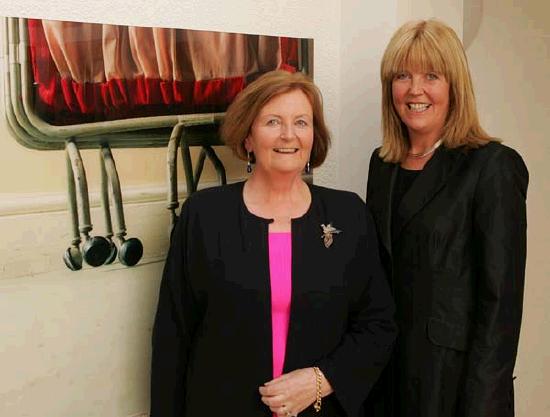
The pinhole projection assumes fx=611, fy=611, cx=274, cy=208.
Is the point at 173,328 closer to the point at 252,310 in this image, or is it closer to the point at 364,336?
the point at 252,310

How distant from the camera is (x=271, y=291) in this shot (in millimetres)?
1394

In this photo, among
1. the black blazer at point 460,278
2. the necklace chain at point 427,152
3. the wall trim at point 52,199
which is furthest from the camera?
the necklace chain at point 427,152

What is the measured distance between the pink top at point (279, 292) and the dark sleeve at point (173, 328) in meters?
0.21

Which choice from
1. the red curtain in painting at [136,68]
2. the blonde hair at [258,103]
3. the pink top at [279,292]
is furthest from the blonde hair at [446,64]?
the pink top at [279,292]

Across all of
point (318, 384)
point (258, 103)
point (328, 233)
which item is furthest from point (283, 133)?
point (318, 384)

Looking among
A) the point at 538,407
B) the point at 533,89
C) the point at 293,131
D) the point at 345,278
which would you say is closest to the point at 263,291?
the point at 345,278

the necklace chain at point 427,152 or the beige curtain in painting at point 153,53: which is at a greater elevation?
the beige curtain in painting at point 153,53

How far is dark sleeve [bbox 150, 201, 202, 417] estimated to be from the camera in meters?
1.45

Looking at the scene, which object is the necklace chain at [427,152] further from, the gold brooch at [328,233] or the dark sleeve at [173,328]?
the dark sleeve at [173,328]

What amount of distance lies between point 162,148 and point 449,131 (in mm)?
722

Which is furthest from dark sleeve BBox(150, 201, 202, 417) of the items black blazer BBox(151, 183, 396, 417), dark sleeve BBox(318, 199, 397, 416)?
dark sleeve BBox(318, 199, 397, 416)

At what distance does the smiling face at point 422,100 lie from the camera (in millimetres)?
1499

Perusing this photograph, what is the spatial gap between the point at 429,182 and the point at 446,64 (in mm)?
288

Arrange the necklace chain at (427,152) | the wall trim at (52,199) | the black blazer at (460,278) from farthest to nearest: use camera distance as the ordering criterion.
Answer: the necklace chain at (427,152)
the black blazer at (460,278)
the wall trim at (52,199)
